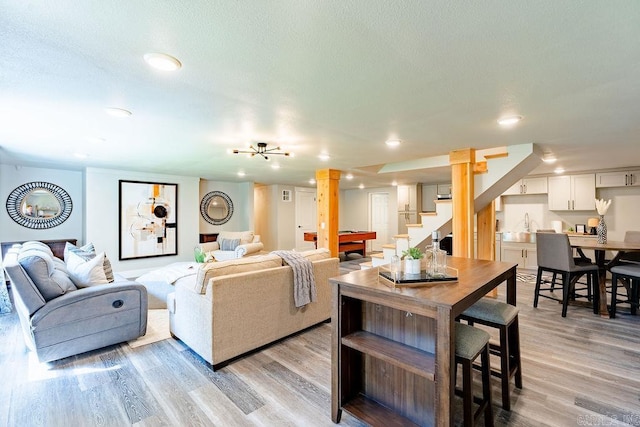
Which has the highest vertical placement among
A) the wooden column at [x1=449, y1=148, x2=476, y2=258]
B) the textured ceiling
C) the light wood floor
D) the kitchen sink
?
the textured ceiling

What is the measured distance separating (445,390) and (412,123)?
2.32 m

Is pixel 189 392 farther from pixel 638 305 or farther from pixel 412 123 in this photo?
pixel 638 305

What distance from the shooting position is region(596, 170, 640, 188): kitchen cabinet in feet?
18.5

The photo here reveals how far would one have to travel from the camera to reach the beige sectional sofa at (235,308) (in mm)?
2490

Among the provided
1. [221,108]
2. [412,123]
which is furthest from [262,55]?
[412,123]

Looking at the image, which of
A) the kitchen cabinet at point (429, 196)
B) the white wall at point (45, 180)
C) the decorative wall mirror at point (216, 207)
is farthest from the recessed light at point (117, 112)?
the kitchen cabinet at point (429, 196)

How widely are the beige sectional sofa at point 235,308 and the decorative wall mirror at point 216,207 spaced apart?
204 inches

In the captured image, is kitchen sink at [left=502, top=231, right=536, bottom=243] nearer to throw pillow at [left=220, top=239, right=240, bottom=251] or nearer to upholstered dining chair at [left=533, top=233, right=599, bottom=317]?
upholstered dining chair at [left=533, top=233, right=599, bottom=317]

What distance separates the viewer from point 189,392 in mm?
2191

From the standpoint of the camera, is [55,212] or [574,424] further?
[55,212]

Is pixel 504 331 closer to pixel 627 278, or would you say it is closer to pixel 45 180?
pixel 627 278

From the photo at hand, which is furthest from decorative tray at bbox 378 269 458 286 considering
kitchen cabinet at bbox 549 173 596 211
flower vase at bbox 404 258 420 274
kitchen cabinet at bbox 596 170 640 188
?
kitchen cabinet at bbox 596 170 640 188

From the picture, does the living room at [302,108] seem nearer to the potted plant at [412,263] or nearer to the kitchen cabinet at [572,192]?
the potted plant at [412,263]

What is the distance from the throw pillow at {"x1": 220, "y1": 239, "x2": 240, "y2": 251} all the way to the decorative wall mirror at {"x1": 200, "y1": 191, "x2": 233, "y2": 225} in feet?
4.25
